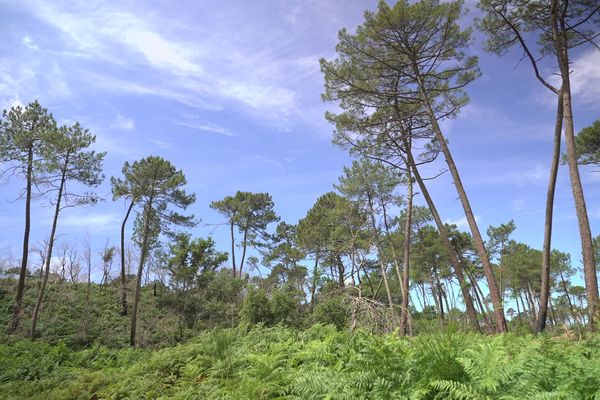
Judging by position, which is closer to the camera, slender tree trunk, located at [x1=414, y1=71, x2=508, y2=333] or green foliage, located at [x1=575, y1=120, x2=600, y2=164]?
slender tree trunk, located at [x1=414, y1=71, x2=508, y2=333]

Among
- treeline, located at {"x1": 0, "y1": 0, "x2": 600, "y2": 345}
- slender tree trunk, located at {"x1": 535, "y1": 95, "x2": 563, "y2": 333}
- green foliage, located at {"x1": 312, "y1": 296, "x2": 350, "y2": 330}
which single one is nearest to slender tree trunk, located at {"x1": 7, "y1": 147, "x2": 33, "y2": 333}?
treeline, located at {"x1": 0, "y1": 0, "x2": 600, "y2": 345}

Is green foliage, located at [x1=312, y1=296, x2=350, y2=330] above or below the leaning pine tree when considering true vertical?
below

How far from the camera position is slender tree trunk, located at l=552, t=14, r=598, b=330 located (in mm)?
8797

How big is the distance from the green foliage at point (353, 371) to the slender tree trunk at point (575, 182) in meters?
4.46

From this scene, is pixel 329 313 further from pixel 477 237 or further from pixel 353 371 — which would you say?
pixel 353 371

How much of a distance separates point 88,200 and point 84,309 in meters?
6.62

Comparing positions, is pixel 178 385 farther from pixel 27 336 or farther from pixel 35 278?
pixel 35 278

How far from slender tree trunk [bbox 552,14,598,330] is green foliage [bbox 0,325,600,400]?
446cm

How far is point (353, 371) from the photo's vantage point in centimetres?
372

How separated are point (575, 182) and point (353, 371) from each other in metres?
8.82

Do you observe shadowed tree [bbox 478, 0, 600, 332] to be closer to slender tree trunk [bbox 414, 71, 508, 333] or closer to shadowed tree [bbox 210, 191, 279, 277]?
slender tree trunk [bbox 414, 71, 508, 333]

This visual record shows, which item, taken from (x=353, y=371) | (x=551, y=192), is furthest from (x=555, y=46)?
(x=353, y=371)

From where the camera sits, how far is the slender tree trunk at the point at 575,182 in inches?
346

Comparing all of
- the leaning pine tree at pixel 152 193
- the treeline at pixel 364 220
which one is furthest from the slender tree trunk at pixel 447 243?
the leaning pine tree at pixel 152 193
